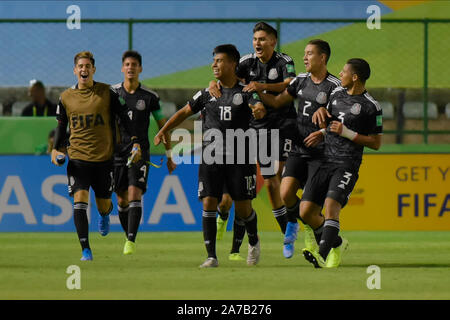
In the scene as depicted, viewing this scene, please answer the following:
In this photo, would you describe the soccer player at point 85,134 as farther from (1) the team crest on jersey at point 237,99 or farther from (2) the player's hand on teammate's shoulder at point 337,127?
(2) the player's hand on teammate's shoulder at point 337,127

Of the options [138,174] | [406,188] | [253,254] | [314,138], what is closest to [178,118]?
[314,138]

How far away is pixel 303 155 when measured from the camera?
38.5ft

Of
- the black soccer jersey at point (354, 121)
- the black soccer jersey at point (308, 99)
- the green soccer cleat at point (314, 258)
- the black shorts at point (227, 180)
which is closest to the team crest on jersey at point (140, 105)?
the black soccer jersey at point (308, 99)

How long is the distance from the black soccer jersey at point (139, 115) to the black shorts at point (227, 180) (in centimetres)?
225

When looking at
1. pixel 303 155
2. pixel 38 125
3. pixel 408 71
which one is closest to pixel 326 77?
pixel 303 155

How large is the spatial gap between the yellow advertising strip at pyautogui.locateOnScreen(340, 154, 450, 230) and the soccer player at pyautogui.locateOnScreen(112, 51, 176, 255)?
464 cm

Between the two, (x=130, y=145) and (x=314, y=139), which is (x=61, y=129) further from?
(x=314, y=139)

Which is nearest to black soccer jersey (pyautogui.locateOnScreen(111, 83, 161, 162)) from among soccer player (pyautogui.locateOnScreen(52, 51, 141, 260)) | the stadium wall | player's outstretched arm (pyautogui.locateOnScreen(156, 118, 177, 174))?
player's outstretched arm (pyautogui.locateOnScreen(156, 118, 177, 174))

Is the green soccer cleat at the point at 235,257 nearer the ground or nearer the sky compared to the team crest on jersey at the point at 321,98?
nearer the ground

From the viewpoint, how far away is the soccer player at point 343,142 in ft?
36.0

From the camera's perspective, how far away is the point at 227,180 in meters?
11.1

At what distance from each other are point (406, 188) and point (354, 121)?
236 inches

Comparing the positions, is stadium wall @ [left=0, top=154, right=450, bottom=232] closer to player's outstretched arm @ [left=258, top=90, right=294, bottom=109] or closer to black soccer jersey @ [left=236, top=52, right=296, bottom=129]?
black soccer jersey @ [left=236, top=52, right=296, bottom=129]

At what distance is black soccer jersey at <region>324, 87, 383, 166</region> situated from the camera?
1105 centimetres
